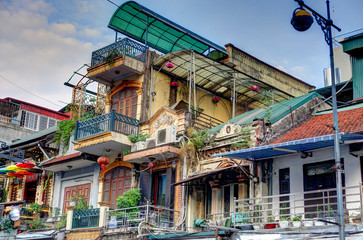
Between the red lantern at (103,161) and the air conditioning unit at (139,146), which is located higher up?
the air conditioning unit at (139,146)

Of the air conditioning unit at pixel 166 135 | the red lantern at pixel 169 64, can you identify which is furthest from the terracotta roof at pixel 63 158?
the red lantern at pixel 169 64

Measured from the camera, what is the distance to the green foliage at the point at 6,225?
80.6ft

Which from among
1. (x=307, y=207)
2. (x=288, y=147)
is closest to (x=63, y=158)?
(x=288, y=147)

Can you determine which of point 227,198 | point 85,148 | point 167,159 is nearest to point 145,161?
point 167,159

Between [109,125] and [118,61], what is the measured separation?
3212 mm

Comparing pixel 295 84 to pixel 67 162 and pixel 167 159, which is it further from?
pixel 67 162

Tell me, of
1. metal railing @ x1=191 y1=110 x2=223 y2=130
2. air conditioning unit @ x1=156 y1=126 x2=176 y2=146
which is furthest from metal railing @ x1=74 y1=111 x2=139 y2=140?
metal railing @ x1=191 y1=110 x2=223 y2=130

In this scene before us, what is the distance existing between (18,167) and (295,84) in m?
16.6

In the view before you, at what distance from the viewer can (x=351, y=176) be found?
14781 mm

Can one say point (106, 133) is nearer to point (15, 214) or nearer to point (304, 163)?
point (15, 214)

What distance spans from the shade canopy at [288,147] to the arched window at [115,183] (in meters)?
7.30

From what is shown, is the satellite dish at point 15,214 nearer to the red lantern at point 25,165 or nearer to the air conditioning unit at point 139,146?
the red lantern at point 25,165

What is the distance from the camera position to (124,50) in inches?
909

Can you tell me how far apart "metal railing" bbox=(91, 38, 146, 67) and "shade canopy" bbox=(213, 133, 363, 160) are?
29.2 ft
